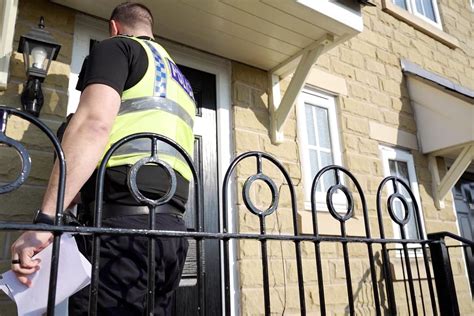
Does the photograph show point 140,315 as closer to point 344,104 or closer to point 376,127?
point 344,104

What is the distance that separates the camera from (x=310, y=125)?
3.59 meters

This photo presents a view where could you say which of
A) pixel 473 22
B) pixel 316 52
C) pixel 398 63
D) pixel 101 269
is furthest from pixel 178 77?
pixel 473 22

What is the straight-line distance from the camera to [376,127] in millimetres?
4113

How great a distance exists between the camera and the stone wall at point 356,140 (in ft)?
9.61

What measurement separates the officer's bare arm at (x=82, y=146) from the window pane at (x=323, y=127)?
2624 mm

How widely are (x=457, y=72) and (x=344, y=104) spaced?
279 centimetres

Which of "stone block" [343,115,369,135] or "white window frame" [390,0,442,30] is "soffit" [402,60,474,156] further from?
"white window frame" [390,0,442,30]

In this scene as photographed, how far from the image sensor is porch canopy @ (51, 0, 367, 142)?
2.46m

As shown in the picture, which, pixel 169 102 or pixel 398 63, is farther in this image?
pixel 398 63


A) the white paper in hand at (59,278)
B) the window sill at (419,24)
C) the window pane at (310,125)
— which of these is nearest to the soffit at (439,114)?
the window sill at (419,24)

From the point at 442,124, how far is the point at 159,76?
3.85 m

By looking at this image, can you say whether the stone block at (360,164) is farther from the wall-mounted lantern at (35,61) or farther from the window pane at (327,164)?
the wall-mounted lantern at (35,61)

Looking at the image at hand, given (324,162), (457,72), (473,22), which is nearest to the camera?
(324,162)

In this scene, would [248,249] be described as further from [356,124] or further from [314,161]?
[356,124]
